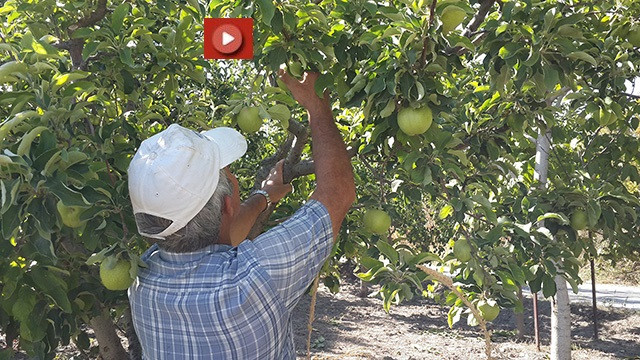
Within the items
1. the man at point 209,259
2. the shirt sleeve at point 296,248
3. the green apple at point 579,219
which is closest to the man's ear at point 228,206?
the man at point 209,259

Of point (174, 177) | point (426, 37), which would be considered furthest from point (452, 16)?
point (174, 177)

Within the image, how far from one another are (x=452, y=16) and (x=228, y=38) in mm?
838

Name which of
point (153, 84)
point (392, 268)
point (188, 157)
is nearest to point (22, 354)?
point (153, 84)

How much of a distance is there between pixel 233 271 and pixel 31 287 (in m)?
0.75

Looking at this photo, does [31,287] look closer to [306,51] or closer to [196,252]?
[196,252]

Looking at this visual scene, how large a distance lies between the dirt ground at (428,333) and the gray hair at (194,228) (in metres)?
3.94

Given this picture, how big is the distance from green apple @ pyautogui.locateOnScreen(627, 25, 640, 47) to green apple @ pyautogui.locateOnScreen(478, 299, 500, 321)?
101cm

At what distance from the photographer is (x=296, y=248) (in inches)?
56.3

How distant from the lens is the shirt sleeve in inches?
55.3

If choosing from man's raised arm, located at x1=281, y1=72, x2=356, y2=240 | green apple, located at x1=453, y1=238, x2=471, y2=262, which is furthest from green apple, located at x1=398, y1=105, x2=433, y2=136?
green apple, located at x1=453, y1=238, x2=471, y2=262

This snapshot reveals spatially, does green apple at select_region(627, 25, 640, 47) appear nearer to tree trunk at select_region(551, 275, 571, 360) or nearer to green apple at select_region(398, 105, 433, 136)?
green apple at select_region(398, 105, 433, 136)

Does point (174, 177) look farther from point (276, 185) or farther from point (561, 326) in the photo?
point (561, 326)

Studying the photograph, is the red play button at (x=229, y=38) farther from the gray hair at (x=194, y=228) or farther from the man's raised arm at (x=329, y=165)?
the gray hair at (x=194, y=228)

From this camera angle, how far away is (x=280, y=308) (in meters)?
1.44
